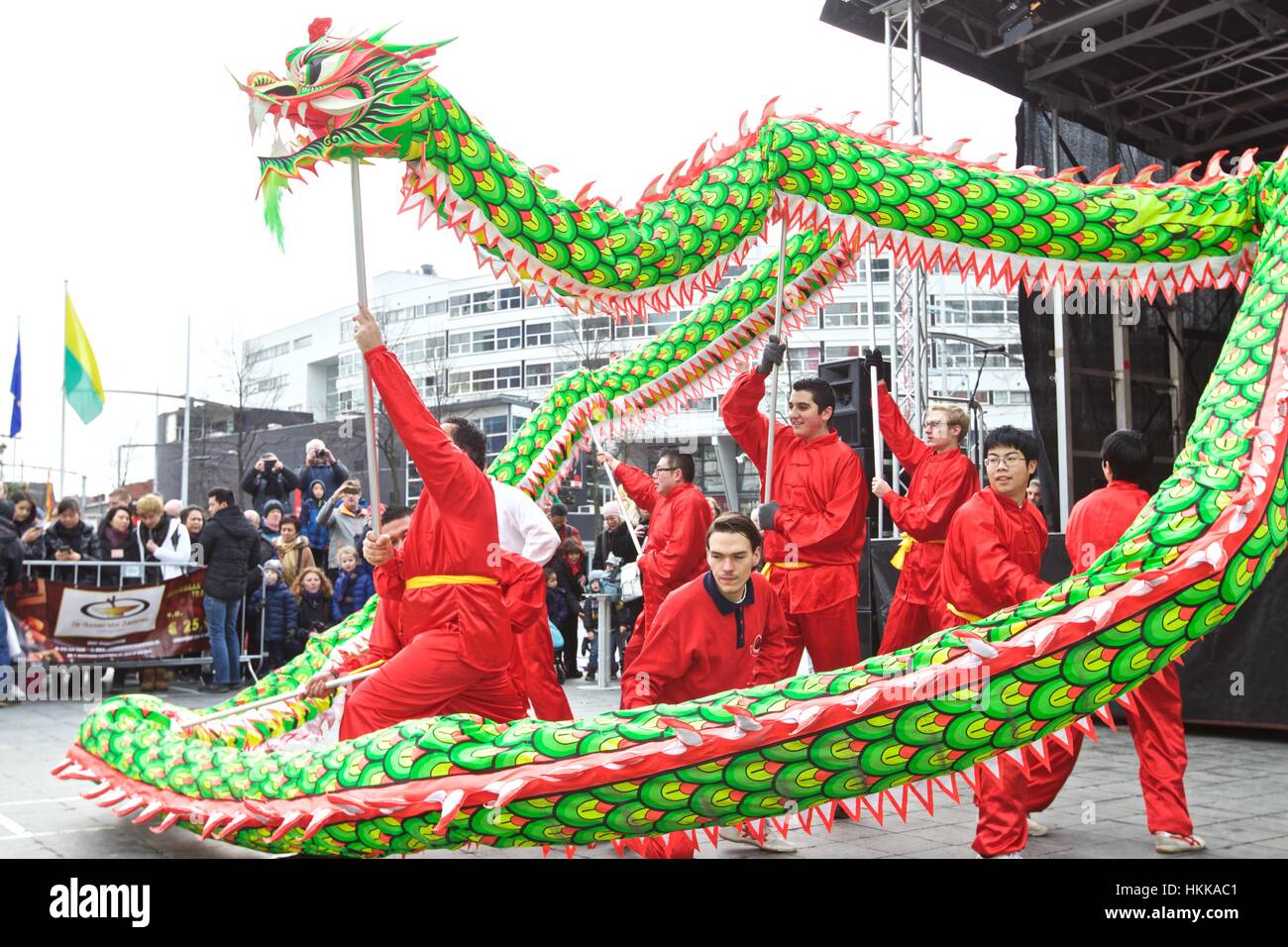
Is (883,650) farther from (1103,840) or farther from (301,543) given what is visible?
(301,543)

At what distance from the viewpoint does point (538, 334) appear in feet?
168

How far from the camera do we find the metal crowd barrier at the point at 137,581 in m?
9.61

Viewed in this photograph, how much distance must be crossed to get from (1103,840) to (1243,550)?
200 cm

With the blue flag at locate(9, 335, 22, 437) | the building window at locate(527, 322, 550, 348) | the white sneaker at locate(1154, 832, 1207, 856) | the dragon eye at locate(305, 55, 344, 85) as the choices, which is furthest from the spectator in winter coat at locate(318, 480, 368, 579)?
the building window at locate(527, 322, 550, 348)

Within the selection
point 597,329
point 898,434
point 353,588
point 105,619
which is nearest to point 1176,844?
point 898,434

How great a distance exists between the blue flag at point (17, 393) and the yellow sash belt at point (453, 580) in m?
16.9

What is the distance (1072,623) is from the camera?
3217mm

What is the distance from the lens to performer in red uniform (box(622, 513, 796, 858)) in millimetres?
3951

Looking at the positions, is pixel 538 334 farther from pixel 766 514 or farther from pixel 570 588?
pixel 766 514

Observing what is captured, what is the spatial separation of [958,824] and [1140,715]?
3.39 ft

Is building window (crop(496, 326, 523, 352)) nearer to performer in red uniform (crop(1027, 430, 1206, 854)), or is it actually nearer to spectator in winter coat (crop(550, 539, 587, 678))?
spectator in winter coat (crop(550, 539, 587, 678))

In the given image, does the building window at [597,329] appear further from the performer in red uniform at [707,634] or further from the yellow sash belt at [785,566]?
the performer in red uniform at [707,634]

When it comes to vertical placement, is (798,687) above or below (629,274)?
below
